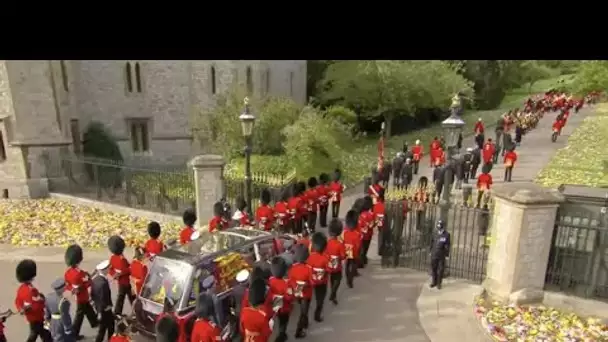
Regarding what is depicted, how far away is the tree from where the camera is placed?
25766 millimetres

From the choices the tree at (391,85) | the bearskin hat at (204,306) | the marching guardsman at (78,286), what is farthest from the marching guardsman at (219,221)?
the tree at (391,85)

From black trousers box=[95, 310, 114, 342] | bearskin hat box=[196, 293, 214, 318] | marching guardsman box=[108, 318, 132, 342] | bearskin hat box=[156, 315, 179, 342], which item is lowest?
black trousers box=[95, 310, 114, 342]

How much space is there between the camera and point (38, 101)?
17.2m

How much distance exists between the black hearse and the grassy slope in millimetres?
14476

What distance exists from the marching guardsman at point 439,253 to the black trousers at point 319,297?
8.55ft

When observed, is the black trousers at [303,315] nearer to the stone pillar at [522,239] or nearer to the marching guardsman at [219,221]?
the marching guardsman at [219,221]

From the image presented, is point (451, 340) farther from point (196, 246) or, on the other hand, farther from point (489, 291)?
point (196, 246)

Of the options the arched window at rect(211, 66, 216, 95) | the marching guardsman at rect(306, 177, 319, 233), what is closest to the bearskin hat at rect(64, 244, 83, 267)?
the marching guardsman at rect(306, 177, 319, 233)

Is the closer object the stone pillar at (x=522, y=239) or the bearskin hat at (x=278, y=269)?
the bearskin hat at (x=278, y=269)

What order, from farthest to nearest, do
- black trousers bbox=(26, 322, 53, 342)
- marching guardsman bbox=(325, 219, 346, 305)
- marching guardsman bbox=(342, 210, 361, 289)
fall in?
marching guardsman bbox=(342, 210, 361, 289) → marching guardsman bbox=(325, 219, 346, 305) → black trousers bbox=(26, 322, 53, 342)

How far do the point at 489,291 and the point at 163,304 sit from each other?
6350 mm

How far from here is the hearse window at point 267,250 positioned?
27.8ft

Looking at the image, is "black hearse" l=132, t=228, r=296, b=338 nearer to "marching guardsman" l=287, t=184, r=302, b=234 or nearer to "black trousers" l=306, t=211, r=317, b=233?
"marching guardsman" l=287, t=184, r=302, b=234
